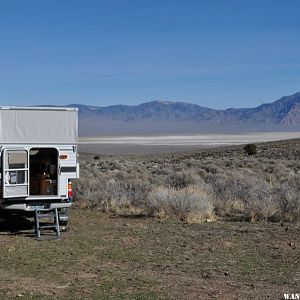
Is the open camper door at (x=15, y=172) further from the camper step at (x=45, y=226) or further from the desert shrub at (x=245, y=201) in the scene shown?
the desert shrub at (x=245, y=201)

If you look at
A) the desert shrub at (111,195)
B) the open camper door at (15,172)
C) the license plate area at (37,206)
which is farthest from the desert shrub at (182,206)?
the open camper door at (15,172)

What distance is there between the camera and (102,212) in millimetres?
17188

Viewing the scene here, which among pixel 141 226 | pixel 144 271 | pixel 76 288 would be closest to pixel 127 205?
pixel 141 226

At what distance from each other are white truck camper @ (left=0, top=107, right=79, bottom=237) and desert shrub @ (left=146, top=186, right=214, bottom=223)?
3.06 metres

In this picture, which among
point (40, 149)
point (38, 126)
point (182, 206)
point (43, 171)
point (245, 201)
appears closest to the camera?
point (38, 126)

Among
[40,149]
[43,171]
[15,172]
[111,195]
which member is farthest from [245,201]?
[15,172]

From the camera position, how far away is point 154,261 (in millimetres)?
10031

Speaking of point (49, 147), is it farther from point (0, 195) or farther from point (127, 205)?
point (127, 205)

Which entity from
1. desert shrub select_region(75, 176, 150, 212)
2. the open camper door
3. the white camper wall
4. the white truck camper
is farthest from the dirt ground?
desert shrub select_region(75, 176, 150, 212)

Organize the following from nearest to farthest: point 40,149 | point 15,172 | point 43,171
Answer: point 15,172 → point 40,149 → point 43,171

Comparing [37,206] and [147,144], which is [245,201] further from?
[147,144]

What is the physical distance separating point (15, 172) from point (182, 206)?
4.71 meters

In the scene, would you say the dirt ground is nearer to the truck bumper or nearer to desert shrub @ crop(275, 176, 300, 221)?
the truck bumper

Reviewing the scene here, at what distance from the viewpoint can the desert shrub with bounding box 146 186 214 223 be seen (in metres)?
15.3
